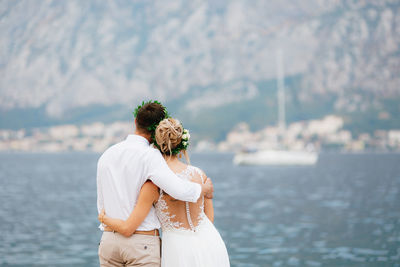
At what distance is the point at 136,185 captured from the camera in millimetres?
4895

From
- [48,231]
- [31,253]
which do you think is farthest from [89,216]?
[31,253]

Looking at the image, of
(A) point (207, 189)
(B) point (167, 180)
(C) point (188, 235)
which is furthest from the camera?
(C) point (188, 235)

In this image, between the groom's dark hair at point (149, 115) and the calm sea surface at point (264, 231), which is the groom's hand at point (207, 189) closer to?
the groom's dark hair at point (149, 115)

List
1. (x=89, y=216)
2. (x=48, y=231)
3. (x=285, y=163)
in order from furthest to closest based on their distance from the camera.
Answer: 1. (x=285, y=163)
2. (x=89, y=216)
3. (x=48, y=231)

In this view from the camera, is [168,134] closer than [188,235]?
Yes

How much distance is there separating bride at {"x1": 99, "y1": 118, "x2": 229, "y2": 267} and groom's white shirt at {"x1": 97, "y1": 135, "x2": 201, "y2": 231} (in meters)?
0.18

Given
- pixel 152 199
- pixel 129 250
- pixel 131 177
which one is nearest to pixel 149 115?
pixel 131 177

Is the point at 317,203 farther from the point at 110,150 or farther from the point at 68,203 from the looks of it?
the point at 110,150

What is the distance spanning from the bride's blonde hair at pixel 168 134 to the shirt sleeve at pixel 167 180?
0.49ft

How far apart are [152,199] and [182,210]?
0.43m

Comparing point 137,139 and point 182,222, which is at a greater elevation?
point 137,139

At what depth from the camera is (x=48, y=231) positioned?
84.8 feet

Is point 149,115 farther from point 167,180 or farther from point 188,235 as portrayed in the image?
point 188,235

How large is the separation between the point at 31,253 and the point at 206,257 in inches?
623
